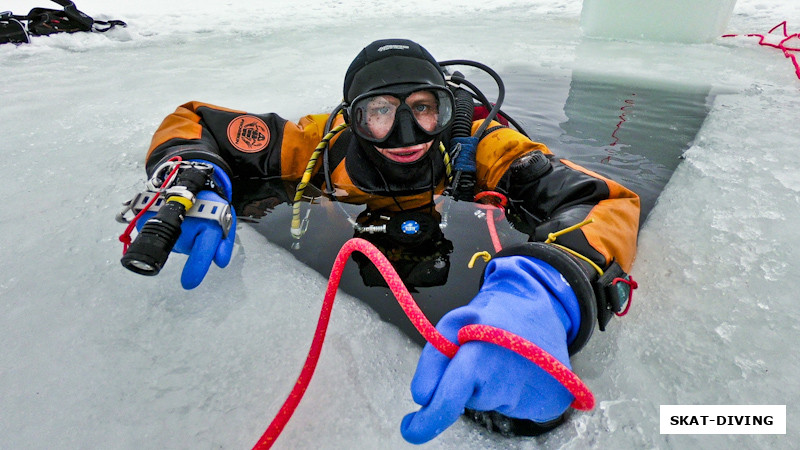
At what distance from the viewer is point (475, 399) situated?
2.54 feet

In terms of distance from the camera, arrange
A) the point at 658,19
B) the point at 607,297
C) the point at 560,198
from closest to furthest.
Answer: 1. the point at 607,297
2. the point at 560,198
3. the point at 658,19

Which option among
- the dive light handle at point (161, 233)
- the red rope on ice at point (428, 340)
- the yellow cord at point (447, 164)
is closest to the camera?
the red rope on ice at point (428, 340)

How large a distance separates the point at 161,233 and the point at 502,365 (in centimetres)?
96

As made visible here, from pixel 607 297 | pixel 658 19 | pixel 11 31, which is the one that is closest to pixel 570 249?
pixel 607 297

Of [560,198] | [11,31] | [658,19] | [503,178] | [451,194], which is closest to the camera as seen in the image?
[560,198]

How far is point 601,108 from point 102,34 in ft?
19.7

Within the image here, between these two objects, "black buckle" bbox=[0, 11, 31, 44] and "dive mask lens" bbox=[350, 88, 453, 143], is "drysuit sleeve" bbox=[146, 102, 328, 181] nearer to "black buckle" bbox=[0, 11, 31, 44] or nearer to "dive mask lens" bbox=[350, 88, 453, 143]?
"dive mask lens" bbox=[350, 88, 453, 143]

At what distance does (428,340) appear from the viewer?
0.77 meters

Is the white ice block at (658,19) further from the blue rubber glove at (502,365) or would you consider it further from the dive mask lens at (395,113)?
the blue rubber glove at (502,365)

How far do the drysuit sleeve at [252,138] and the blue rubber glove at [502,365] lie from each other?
1.51 meters

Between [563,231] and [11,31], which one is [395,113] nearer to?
[563,231]

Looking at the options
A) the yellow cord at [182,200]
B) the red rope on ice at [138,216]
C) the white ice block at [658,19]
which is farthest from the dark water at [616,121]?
the white ice block at [658,19]

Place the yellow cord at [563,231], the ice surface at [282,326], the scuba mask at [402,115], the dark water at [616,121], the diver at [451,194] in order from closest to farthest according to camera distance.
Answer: the diver at [451,194] < the ice surface at [282,326] < the yellow cord at [563,231] < the scuba mask at [402,115] < the dark water at [616,121]

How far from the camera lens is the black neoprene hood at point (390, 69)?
1613mm
